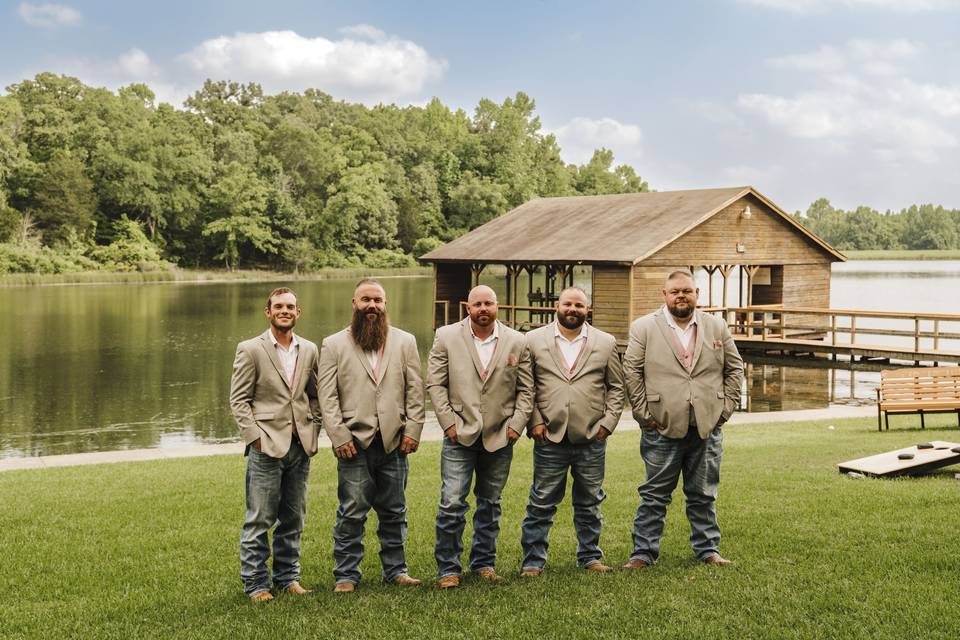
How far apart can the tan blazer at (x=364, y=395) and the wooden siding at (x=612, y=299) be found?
2080 cm

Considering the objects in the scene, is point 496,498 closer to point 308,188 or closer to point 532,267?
point 532,267

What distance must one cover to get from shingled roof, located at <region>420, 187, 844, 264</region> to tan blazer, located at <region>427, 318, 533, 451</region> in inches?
806

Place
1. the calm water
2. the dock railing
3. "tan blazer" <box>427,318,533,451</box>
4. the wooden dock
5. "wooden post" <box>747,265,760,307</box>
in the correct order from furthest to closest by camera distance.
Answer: "wooden post" <box>747,265,760,307</box> → the dock railing → the wooden dock → the calm water → "tan blazer" <box>427,318,533,451</box>

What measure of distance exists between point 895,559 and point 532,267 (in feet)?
86.6

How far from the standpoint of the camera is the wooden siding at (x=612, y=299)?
2634 cm

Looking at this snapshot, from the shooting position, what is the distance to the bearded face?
18.0ft

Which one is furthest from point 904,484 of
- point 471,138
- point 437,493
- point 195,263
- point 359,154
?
point 471,138

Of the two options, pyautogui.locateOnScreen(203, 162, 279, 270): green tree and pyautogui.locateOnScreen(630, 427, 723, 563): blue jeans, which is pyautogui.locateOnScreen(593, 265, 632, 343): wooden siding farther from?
pyautogui.locateOnScreen(203, 162, 279, 270): green tree

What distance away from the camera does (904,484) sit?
25.7ft

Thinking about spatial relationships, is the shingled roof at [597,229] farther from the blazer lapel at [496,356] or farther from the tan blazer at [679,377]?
the blazer lapel at [496,356]

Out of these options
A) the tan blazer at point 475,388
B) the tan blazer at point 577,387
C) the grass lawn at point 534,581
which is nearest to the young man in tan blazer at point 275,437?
the grass lawn at point 534,581

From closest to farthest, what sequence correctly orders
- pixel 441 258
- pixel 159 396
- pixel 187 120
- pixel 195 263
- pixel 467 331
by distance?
pixel 467 331 < pixel 159 396 < pixel 441 258 < pixel 195 263 < pixel 187 120

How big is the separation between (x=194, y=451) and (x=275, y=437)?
7.35m

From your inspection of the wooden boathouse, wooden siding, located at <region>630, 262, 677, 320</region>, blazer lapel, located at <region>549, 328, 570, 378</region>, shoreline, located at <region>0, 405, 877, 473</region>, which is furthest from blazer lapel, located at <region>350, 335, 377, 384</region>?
wooden siding, located at <region>630, 262, 677, 320</region>
